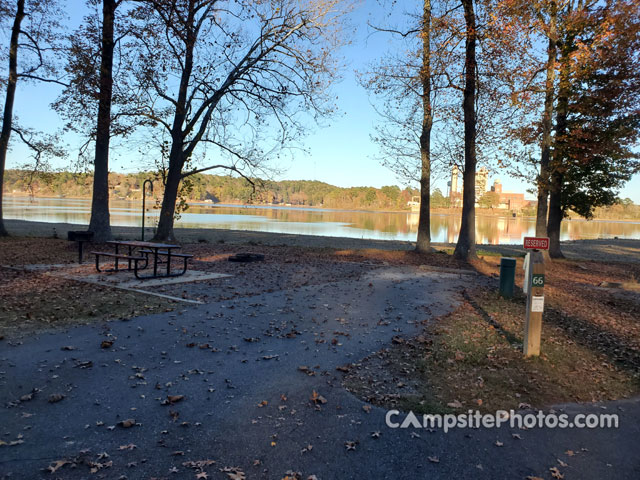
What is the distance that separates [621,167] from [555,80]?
193 inches

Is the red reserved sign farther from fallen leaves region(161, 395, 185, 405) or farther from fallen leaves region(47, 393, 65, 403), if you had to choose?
fallen leaves region(47, 393, 65, 403)

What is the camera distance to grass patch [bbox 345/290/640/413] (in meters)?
4.37

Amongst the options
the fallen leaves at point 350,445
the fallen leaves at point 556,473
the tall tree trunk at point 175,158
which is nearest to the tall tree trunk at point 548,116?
the tall tree trunk at point 175,158

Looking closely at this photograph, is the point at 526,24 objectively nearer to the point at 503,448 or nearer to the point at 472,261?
the point at 472,261

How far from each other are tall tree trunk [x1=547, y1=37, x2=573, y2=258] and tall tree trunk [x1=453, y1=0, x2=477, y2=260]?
306 cm

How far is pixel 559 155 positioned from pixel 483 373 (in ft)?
47.3

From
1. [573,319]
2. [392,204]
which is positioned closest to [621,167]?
[573,319]

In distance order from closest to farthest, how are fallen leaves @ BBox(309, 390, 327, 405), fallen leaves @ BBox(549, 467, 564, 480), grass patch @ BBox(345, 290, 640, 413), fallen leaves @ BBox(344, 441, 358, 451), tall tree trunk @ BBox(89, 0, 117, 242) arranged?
fallen leaves @ BBox(549, 467, 564, 480) → fallen leaves @ BBox(344, 441, 358, 451) → fallen leaves @ BBox(309, 390, 327, 405) → grass patch @ BBox(345, 290, 640, 413) → tall tree trunk @ BBox(89, 0, 117, 242)

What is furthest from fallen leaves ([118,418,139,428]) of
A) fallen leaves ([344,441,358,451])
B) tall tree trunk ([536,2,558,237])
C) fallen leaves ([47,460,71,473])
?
tall tree trunk ([536,2,558,237])

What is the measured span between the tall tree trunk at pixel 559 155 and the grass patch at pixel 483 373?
11.8m

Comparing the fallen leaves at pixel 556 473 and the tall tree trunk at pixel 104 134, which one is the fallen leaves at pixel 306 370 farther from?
the tall tree trunk at pixel 104 134

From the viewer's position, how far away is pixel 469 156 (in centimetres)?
1550

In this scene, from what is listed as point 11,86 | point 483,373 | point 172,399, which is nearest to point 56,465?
point 172,399

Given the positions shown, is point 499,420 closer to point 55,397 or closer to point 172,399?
point 172,399
